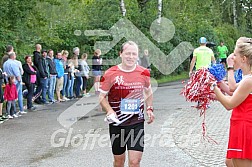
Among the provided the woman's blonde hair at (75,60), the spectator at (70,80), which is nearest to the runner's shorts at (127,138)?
the spectator at (70,80)

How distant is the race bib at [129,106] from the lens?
6180 millimetres

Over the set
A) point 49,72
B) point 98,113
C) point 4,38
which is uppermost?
point 4,38

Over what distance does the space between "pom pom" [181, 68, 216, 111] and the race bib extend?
116 cm

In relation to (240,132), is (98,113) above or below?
below

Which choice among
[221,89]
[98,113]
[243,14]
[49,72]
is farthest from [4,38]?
[243,14]

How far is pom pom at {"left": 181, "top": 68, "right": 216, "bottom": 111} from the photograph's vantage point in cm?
493

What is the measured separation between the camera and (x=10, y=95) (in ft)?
43.1

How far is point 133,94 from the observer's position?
245 inches

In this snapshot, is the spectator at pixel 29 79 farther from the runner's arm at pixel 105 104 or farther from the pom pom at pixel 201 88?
the pom pom at pixel 201 88

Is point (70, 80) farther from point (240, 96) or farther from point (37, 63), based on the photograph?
point (240, 96)

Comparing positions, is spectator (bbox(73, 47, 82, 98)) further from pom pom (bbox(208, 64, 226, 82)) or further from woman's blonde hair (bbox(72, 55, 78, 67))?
pom pom (bbox(208, 64, 226, 82))

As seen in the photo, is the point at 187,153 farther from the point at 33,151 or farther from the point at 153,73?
the point at 153,73

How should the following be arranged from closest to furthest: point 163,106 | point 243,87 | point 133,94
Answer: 1. point 243,87
2. point 133,94
3. point 163,106

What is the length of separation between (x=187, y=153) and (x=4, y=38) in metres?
10.4
